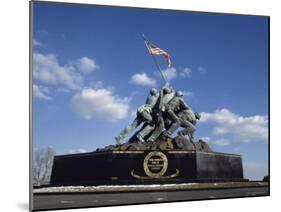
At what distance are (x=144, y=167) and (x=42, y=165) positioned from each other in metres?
1.18

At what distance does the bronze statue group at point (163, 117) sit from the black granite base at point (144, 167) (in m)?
0.21

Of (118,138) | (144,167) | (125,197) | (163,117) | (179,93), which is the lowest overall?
(125,197)

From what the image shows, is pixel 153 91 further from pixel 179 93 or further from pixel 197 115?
pixel 197 115

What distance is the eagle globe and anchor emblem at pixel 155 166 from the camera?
711cm

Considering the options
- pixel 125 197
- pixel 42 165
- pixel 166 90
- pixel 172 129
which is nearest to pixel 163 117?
pixel 172 129

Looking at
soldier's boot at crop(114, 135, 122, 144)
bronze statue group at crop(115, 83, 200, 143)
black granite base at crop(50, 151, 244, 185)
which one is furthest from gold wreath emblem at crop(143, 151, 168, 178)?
soldier's boot at crop(114, 135, 122, 144)

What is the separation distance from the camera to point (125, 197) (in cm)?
694

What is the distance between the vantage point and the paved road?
661 centimetres

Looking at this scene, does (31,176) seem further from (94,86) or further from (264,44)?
(264,44)

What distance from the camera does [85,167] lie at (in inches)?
269

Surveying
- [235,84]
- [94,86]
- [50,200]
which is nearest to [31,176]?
[50,200]

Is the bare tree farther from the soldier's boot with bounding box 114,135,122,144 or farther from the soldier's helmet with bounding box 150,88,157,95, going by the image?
the soldier's helmet with bounding box 150,88,157,95

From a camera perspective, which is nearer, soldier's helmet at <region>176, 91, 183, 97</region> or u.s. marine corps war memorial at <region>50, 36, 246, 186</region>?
u.s. marine corps war memorial at <region>50, 36, 246, 186</region>

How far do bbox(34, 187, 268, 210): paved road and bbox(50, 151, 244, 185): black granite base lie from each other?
13cm
